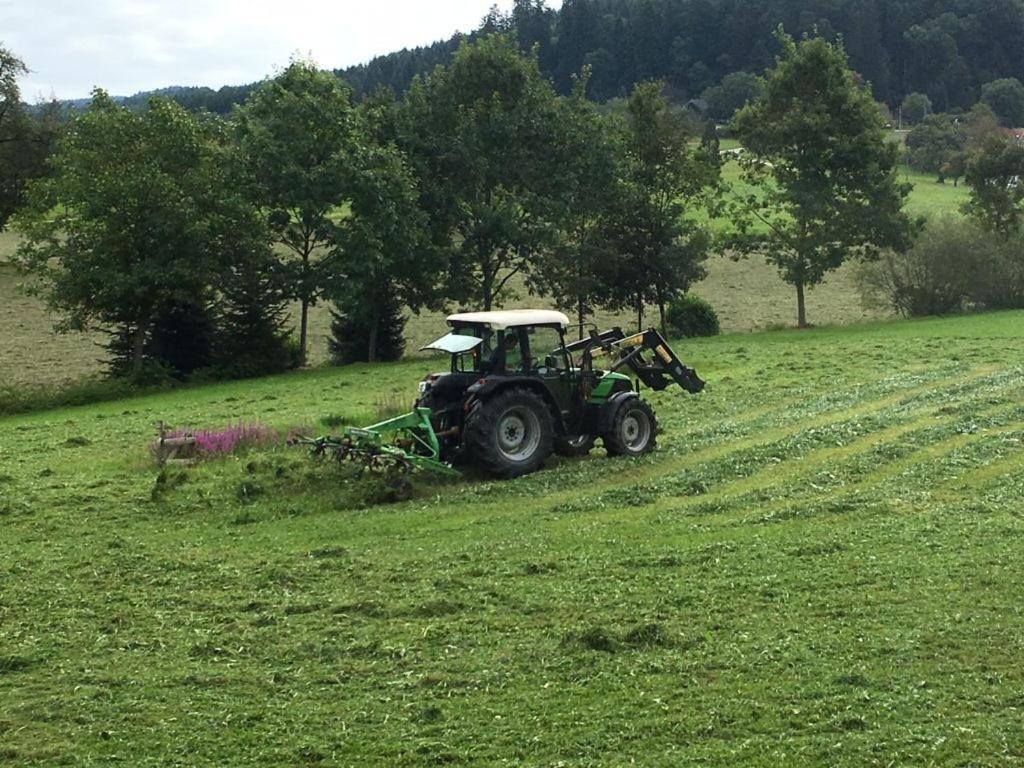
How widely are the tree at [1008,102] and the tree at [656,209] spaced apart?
99.0m

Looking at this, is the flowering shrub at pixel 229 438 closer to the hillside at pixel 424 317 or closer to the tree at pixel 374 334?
the hillside at pixel 424 317

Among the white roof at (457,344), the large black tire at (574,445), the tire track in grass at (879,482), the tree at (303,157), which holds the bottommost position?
the tire track in grass at (879,482)

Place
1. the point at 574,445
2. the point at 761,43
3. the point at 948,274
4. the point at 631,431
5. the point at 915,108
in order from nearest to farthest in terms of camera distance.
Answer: the point at 574,445 → the point at 631,431 → the point at 948,274 → the point at 915,108 → the point at 761,43

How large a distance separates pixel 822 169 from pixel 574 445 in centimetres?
3229

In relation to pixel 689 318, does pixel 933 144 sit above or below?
above

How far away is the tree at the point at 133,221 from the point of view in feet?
111

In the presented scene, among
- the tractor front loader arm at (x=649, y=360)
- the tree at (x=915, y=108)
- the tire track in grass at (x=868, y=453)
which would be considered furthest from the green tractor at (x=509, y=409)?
the tree at (x=915, y=108)

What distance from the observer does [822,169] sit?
47.2 meters

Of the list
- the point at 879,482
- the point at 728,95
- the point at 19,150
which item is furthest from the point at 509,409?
the point at 728,95

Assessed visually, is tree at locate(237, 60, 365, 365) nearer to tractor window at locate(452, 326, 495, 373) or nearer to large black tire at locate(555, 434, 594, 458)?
tractor window at locate(452, 326, 495, 373)

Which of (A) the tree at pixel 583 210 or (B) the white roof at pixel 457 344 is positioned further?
(A) the tree at pixel 583 210

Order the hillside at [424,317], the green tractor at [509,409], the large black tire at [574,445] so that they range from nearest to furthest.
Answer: the green tractor at [509,409], the large black tire at [574,445], the hillside at [424,317]

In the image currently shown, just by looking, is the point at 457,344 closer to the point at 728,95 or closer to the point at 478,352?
the point at 478,352

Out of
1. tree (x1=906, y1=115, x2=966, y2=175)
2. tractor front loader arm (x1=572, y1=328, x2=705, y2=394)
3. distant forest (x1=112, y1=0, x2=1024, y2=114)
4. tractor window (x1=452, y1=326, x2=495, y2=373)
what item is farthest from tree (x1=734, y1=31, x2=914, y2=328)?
distant forest (x1=112, y1=0, x2=1024, y2=114)
